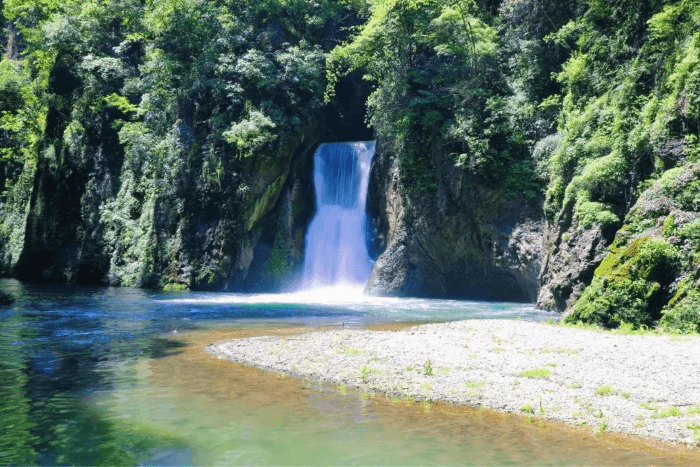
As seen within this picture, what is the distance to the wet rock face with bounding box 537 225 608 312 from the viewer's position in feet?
59.4

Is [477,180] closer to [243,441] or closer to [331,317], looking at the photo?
[331,317]

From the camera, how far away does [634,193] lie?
685 inches

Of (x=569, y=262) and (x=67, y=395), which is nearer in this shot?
(x=67, y=395)

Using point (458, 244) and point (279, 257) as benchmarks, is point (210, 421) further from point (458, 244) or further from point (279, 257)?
point (279, 257)

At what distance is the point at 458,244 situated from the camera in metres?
27.8

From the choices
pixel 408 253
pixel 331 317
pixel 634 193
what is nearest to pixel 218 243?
pixel 408 253

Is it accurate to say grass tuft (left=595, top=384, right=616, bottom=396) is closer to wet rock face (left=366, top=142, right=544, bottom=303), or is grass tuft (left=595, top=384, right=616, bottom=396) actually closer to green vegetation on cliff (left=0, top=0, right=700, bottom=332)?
green vegetation on cliff (left=0, top=0, right=700, bottom=332)

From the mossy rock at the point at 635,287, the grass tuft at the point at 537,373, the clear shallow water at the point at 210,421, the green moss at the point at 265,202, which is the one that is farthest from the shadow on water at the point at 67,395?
the green moss at the point at 265,202

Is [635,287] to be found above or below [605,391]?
above

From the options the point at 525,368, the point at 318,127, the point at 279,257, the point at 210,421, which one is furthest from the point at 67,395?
the point at 318,127

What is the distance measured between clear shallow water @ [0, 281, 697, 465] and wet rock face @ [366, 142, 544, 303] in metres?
15.0

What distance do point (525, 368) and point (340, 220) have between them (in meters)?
23.3

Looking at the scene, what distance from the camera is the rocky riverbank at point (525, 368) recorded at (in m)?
8.29

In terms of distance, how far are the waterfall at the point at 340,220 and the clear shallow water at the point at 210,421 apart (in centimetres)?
1796
